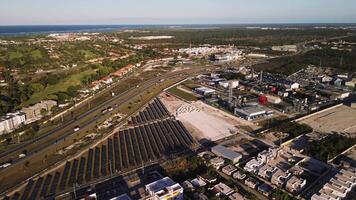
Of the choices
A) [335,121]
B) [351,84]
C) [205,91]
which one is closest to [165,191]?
[335,121]

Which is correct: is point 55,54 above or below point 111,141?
above

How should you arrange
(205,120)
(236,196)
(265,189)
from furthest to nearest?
(205,120)
(265,189)
(236,196)

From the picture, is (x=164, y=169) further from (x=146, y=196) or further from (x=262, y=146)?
(x=262, y=146)

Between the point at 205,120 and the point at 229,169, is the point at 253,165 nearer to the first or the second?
the point at 229,169

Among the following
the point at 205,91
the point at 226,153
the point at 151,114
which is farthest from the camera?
the point at 205,91

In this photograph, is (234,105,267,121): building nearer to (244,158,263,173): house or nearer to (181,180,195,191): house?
(244,158,263,173): house

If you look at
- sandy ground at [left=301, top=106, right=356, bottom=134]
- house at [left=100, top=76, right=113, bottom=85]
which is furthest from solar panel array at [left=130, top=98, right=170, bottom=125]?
sandy ground at [left=301, top=106, right=356, bottom=134]

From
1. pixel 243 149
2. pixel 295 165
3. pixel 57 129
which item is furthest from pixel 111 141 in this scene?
pixel 295 165
